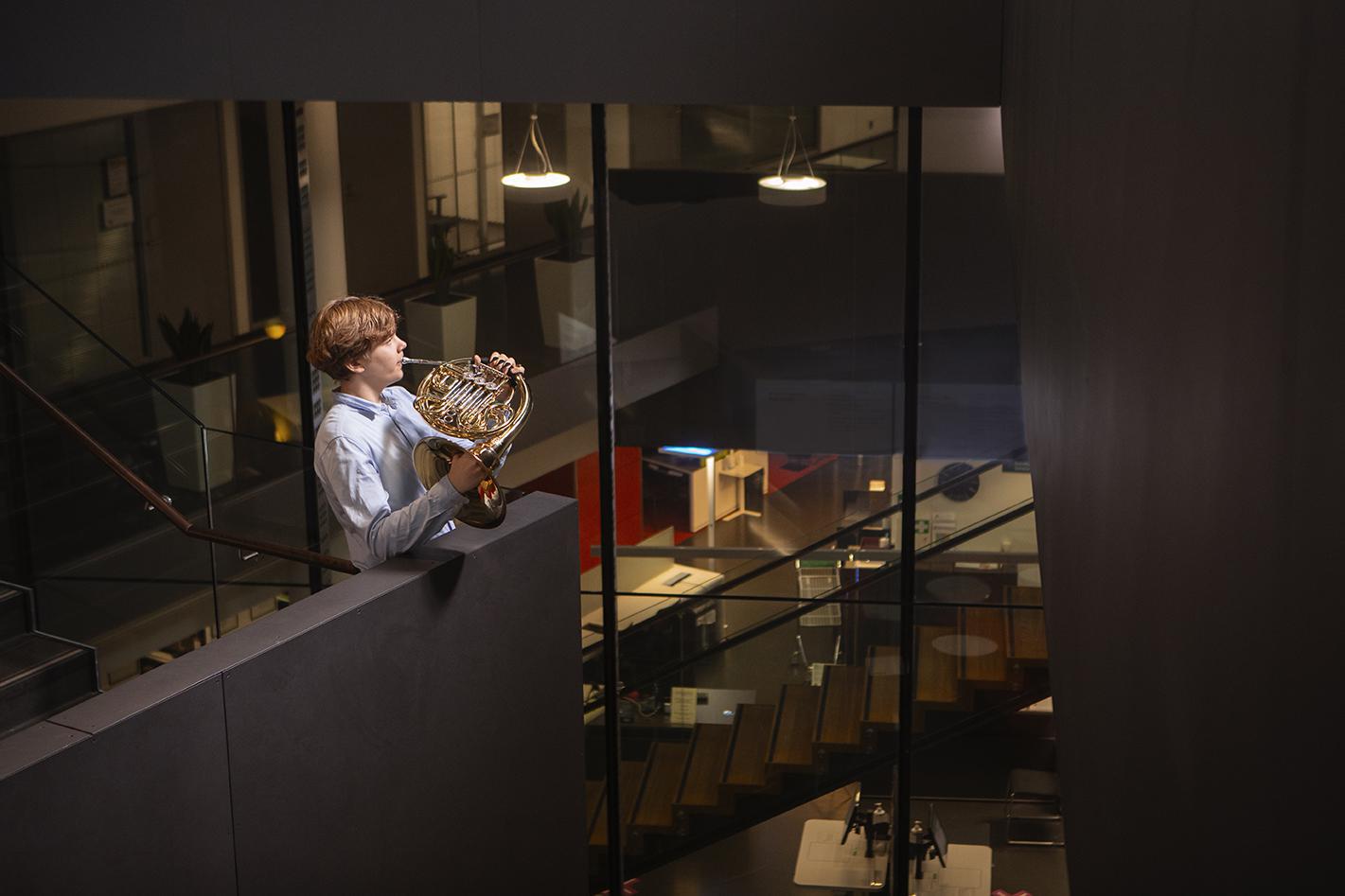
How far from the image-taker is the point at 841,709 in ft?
21.8

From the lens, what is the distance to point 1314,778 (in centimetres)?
62

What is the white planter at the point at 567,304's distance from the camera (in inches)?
245

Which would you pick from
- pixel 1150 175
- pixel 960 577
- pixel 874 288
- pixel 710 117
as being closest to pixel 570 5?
pixel 710 117

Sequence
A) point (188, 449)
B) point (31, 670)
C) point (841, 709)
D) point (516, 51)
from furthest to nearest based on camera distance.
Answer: point (841, 709), point (188, 449), point (516, 51), point (31, 670)

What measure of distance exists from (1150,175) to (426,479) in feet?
6.58

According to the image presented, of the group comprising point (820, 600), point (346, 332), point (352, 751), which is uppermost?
point (346, 332)

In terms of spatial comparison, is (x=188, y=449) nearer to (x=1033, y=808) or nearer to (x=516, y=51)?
(x=516, y=51)

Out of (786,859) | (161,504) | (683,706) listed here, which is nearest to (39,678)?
(161,504)

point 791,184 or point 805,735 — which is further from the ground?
point 791,184

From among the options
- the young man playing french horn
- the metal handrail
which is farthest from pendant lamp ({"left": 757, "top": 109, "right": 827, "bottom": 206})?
the young man playing french horn

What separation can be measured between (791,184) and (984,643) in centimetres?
229

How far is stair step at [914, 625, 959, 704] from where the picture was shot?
6469mm

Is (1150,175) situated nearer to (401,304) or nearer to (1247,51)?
(1247,51)

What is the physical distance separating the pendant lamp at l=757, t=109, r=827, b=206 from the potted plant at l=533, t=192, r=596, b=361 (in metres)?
0.81
